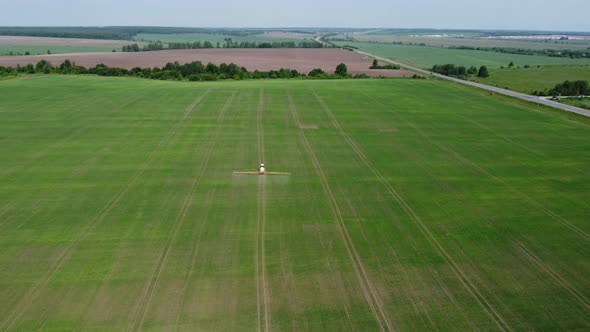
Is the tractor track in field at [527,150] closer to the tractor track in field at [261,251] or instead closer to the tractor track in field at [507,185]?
the tractor track in field at [507,185]

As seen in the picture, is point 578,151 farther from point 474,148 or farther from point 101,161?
point 101,161

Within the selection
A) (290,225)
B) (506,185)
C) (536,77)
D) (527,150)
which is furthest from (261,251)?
(536,77)

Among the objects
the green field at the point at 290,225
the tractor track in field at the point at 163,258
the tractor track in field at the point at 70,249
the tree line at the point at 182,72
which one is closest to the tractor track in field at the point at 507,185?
the green field at the point at 290,225

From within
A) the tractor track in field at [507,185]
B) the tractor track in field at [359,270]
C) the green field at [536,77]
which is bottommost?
the tractor track in field at [359,270]

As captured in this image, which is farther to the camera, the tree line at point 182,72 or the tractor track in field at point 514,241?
the tree line at point 182,72

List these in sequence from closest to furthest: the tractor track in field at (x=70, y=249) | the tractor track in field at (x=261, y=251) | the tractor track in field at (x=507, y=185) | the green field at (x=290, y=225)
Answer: the tractor track in field at (x=70, y=249) < the tractor track in field at (x=261, y=251) < the green field at (x=290, y=225) < the tractor track in field at (x=507, y=185)

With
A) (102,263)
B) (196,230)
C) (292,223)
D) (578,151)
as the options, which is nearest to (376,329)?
(292,223)
